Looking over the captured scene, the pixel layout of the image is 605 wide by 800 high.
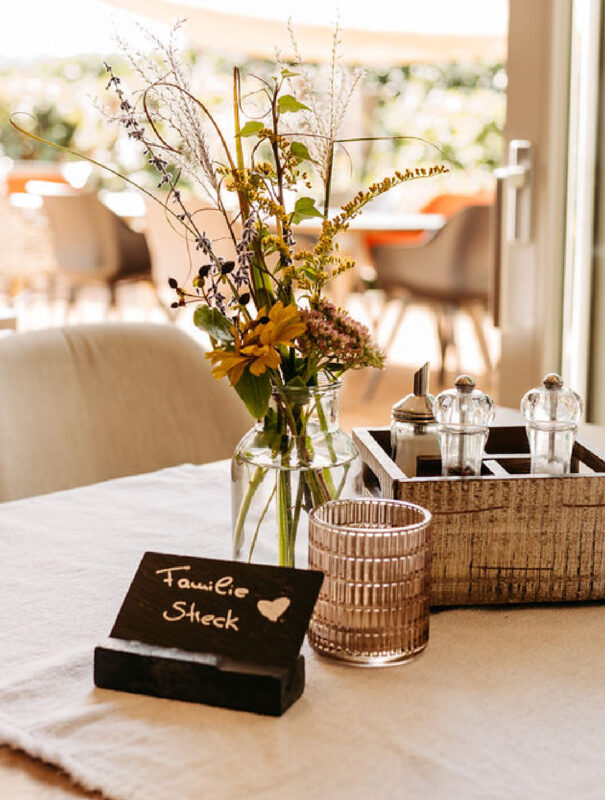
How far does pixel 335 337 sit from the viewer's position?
0.81m

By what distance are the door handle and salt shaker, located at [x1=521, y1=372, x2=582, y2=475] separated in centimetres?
213

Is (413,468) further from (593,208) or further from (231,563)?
(593,208)

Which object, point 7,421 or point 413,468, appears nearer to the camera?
point 413,468

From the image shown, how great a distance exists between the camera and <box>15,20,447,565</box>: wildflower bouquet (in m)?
0.81

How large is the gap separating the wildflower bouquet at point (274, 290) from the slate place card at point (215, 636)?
0.10 metres

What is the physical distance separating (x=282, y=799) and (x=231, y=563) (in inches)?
A: 7.8

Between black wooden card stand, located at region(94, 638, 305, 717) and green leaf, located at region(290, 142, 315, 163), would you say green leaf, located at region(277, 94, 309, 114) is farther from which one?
black wooden card stand, located at region(94, 638, 305, 717)

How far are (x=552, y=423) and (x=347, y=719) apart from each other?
340mm

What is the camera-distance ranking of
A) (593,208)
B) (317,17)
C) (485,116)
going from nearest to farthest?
(593,208), (317,17), (485,116)

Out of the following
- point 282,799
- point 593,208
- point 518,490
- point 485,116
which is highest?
point 485,116

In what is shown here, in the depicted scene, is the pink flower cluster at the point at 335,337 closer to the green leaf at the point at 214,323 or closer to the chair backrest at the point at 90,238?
the green leaf at the point at 214,323

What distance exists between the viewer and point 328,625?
2.59 feet

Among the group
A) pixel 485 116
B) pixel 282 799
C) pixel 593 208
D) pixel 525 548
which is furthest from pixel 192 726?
pixel 485 116

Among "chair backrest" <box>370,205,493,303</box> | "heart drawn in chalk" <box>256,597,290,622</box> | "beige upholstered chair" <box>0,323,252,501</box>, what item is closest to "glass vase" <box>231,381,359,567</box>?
"heart drawn in chalk" <box>256,597,290,622</box>
